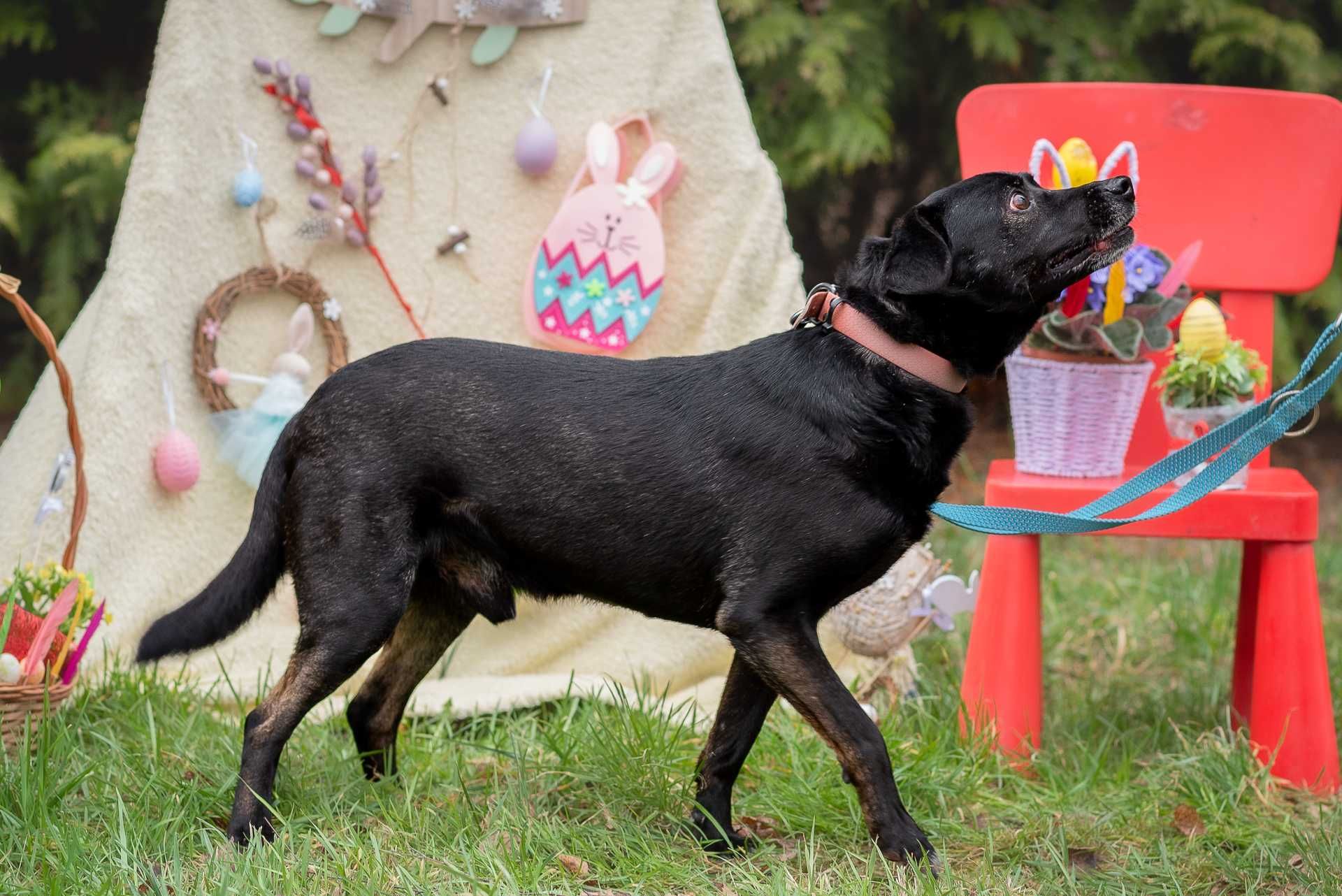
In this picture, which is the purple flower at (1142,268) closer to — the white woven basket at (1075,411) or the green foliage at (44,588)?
the white woven basket at (1075,411)

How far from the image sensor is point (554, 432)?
275 centimetres

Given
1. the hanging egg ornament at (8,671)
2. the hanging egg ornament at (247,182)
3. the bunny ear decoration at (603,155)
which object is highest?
the hanging egg ornament at (247,182)

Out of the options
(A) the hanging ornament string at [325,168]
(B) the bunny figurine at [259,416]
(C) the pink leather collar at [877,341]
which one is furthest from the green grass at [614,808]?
(A) the hanging ornament string at [325,168]

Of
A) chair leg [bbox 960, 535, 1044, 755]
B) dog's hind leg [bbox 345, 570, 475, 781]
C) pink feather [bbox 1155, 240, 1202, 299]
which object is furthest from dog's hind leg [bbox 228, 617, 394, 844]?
pink feather [bbox 1155, 240, 1202, 299]

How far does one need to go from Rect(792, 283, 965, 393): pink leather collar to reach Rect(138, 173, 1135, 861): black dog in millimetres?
17

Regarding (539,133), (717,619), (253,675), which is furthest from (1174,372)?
(253,675)

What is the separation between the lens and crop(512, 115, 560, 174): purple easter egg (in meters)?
4.08

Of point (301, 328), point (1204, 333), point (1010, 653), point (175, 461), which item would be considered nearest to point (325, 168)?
point (301, 328)

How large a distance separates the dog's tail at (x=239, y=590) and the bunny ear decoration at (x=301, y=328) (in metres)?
1.11

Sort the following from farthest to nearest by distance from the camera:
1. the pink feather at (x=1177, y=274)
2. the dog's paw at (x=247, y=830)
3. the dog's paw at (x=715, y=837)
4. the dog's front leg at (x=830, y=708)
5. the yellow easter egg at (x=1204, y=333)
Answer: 1. the pink feather at (x=1177, y=274)
2. the yellow easter egg at (x=1204, y=333)
3. the dog's paw at (x=715, y=837)
4. the dog's paw at (x=247, y=830)
5. the dog's front leg at (x=830, y=708)

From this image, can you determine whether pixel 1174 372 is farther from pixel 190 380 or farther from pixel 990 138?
pixel 190 380

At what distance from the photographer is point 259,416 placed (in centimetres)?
394

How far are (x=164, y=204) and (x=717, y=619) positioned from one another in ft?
7.10

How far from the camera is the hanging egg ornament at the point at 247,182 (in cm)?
391
